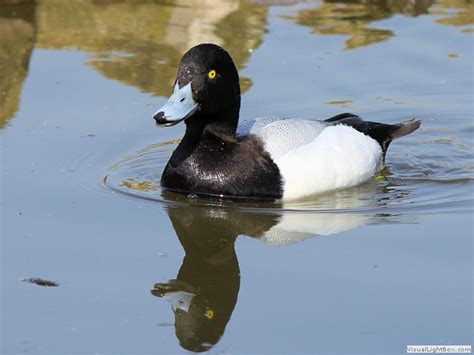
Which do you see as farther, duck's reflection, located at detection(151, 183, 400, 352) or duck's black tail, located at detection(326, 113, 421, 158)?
duck's black tail, located at detection(326, 113, 421, 158)

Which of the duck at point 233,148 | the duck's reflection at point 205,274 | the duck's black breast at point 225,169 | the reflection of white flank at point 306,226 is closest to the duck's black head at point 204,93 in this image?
the duck at point 233,148

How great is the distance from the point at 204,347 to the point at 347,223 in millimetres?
2178

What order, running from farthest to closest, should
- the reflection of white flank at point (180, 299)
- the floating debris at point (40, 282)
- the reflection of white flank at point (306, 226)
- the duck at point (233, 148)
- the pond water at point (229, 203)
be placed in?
1. the duck at point (233, 148)
2. the reflection of white flank at point (306, 226)
3. the floating debris at point (40, 282)
4. the reflection of white flank at point (180, 299)
5. the pond water at point (229, 203)

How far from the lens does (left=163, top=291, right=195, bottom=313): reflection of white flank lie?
6320 mm

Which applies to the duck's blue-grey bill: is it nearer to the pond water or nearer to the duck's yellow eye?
the duck's yellow eye

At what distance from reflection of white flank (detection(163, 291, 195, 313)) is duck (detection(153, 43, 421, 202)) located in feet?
5.79

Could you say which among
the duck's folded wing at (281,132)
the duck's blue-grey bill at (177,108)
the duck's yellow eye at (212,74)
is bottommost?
the duck's folded wing at (281,132)

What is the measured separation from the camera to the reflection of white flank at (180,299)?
632cm

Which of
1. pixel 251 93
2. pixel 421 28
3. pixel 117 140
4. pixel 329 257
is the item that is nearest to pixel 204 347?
pixel 329 257

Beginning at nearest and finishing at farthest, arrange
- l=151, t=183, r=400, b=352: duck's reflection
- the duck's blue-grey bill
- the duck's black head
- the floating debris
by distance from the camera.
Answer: l=151, t=183, r=400, b=352: duck's reflection, the floating debris, the duck's blue-grey bill, the duck's black head

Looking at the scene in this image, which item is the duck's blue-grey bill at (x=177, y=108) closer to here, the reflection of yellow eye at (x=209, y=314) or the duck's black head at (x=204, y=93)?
the duck's black head at (x=204, y=93)

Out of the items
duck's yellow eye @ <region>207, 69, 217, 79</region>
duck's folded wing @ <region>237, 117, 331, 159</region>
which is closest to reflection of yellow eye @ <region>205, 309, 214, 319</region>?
duck's folded wing @ <region>237, 117, 331, 159</region>

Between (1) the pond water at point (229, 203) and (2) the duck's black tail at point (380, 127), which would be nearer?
(1) the pond water at point (229, 203)

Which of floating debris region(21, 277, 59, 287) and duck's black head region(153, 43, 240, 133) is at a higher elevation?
duck's black head region(153, 43, 240, 133)
